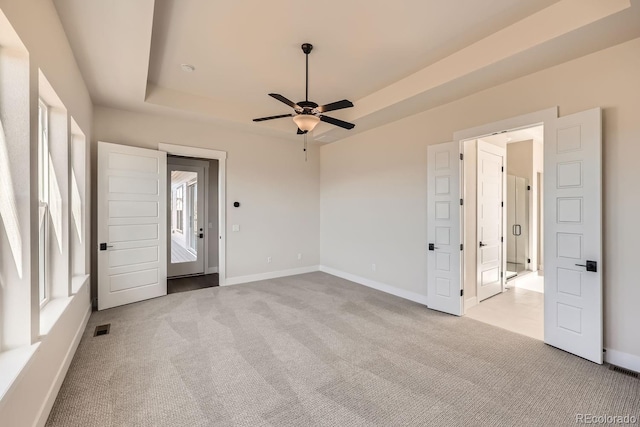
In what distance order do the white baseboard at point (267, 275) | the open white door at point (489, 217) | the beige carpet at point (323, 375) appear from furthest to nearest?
the white baseboard at point (267, 275) < the open white door at point (489, 217) < the beige carpet at point (323, 375)

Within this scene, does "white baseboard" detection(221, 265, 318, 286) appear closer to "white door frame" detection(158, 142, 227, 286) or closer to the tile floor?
"white door frame" detection(158, 142, 227, 286)

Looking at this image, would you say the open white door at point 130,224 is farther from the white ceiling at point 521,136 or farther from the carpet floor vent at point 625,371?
the carpet floor vent at point 625,371

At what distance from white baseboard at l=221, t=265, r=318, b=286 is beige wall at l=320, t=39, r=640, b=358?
45 centimetres

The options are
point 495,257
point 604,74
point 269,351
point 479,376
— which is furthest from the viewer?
point 495,257

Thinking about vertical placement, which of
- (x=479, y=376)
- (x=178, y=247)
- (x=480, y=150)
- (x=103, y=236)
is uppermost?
(x=480, y=150)

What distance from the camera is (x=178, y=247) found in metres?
6.42

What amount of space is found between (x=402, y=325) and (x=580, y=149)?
2654mm

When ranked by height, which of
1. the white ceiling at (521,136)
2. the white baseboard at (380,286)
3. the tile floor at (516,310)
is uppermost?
the white ceiling at (521,136)

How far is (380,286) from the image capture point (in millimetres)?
5039

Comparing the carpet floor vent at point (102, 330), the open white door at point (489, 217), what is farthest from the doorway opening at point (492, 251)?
the carpet floor vent at point (102, 330)

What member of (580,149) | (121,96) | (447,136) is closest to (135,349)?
(121,96)

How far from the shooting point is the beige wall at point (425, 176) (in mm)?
2551

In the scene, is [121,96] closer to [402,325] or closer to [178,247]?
[178,247]

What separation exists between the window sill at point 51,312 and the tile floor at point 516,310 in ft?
14.7
